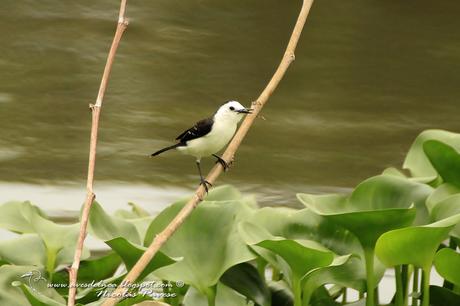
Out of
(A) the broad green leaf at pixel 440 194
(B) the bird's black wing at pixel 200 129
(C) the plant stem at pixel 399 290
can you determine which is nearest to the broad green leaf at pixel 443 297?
(C) the plant stem at pixel 399 290

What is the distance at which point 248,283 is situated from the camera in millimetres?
2891

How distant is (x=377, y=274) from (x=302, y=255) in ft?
0.95

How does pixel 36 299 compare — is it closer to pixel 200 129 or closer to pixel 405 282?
pixel 200 129

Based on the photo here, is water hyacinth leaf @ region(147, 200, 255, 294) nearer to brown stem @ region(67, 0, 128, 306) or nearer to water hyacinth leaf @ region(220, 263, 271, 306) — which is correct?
water hyacinth leaf @ region(220, 263, 271, 306)

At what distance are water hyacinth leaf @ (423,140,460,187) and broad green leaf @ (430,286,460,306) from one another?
0.29 m

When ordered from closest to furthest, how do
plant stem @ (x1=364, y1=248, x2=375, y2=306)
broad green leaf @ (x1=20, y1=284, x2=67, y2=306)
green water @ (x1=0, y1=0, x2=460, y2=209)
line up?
broad green leaf @ (x1=20, y1=284, x2=67, y2=306) < plant stem @ (x1=364, y1=248, x2=375, y2=306) < green water @ (x1=0, y1=0, x2=460, y2=209)

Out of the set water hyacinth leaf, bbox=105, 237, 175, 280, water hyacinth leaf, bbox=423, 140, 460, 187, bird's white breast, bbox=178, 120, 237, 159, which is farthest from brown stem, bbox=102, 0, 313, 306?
water hyacinth leaf, bbox=423, 140, 460, 187

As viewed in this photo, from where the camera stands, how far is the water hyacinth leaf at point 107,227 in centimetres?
282

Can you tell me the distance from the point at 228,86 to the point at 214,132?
106 inches

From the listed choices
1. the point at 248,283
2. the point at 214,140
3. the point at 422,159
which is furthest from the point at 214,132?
the point at 422,159

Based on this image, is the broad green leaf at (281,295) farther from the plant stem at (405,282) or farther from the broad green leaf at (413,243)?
the broad green leaf at (413,243)

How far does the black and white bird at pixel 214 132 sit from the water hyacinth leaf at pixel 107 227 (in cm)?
20

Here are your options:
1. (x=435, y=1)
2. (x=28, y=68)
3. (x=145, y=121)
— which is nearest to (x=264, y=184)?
(x=145, y=121)

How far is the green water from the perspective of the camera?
4.70m
